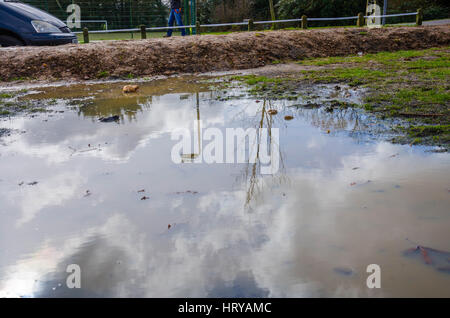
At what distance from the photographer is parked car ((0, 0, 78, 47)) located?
8820mm

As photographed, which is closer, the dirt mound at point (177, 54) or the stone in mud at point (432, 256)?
the stone in mud at point (432, 256)

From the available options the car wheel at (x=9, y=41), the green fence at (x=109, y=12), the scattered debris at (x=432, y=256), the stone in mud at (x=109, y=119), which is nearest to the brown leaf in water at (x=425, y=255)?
the scattered debris at (x=432, y=256)

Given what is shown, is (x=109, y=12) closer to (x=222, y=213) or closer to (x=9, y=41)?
(x=9, y=41)

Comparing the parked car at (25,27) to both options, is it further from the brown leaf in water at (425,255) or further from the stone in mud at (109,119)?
the brown leaf in water at (425,255)

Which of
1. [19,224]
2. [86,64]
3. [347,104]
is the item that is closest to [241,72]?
[86,64]

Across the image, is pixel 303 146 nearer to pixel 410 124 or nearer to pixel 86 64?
pixel 410 124

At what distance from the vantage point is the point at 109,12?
20375 millimetres

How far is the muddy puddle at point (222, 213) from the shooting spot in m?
1.96

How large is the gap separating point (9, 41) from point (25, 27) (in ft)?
1.87

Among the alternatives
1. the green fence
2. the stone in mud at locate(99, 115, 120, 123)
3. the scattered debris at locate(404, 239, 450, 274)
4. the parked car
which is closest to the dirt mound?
the parked car

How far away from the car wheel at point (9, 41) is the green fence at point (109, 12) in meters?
10.2

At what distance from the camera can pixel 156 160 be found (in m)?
3.53

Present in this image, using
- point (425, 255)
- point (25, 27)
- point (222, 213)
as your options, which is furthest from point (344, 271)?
point (25, 27)
